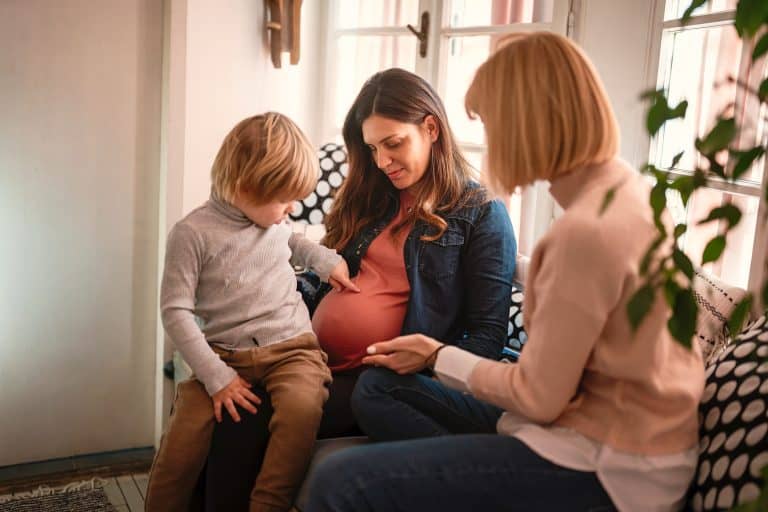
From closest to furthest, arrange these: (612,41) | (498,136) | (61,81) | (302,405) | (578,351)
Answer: (578,351), (498,136), (302,405), (612,41), (61,81)

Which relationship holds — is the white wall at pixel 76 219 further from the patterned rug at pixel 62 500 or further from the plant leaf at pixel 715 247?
→ the plant leaf at pixel 715 247

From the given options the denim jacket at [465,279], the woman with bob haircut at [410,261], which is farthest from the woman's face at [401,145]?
the denim jacket at [465,279]

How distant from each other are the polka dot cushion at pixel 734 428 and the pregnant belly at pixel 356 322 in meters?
0.73

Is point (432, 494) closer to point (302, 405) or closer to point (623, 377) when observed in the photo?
point (623, 377)

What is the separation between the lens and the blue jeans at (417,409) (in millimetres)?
1575

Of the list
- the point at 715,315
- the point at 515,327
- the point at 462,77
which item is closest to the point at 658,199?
the point at 715,315

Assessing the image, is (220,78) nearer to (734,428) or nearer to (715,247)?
(734,428)

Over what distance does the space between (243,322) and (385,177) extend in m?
0.51

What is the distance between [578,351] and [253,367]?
Result: 0.83m

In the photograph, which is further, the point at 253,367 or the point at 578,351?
the point at 253,367

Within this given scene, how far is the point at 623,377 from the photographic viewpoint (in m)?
1.25

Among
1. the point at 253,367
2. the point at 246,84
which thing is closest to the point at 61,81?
the point at 246,84

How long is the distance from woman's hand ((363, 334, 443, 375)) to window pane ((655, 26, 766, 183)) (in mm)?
779

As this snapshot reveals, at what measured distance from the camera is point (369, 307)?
193 centimetres
